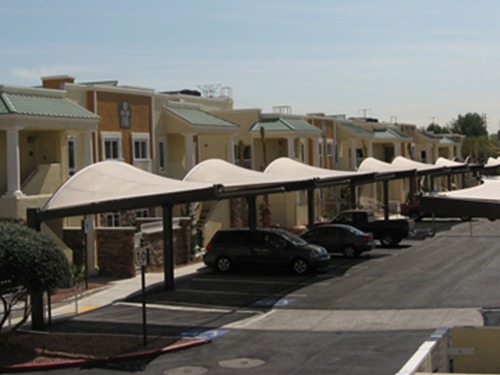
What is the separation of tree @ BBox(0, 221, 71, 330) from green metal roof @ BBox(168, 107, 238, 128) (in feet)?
75.1

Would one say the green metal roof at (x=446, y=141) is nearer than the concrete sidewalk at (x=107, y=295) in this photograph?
No

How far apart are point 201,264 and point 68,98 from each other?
30.2 ft

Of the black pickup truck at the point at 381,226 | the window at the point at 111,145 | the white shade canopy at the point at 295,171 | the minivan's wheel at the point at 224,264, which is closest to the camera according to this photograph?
the minivan's wheel at the point at 224,264

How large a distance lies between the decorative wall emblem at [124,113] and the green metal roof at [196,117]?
356 cm

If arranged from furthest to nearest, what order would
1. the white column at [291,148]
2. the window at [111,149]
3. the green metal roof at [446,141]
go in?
the green metal roof at [446,141]
the white column at [291,148]
the window at [111,149]

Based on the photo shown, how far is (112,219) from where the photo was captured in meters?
36.3

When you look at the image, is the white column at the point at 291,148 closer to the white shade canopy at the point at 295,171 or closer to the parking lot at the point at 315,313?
the white shade canopy at the point at 295,171

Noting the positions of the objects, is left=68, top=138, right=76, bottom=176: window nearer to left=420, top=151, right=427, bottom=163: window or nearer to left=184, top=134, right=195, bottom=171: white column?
left=184, top=134, right=195, bottom=171: white column

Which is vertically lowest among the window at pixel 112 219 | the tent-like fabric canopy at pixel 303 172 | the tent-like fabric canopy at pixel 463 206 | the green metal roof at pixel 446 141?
the window at pixel 112 219

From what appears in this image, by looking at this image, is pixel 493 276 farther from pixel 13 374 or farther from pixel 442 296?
pixel 13 374

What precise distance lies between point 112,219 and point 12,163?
7.86 meters

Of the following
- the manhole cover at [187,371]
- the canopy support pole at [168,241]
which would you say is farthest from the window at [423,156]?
the manhole cover at [187,371]

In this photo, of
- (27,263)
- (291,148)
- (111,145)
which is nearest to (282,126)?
(291,148)

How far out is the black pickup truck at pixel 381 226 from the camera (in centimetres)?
4119
